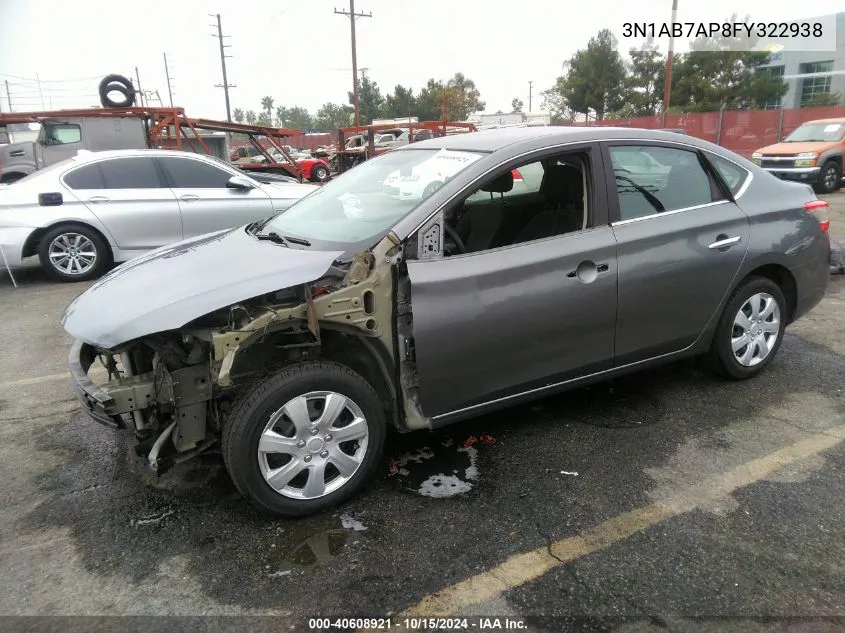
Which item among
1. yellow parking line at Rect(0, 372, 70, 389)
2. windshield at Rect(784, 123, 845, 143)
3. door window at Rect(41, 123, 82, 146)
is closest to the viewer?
yellow parking line at Rect(0, 372, 70, 389)

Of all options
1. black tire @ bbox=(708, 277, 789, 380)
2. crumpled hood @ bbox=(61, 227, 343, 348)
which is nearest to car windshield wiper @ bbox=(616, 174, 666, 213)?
black tire @ bbox=(708, 277, 789, 380)

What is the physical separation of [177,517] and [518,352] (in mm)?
1774

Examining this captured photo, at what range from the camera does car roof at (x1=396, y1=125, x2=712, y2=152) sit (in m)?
3.34

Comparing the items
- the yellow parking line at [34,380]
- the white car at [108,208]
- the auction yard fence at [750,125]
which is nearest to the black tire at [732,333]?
the yellow parking line at [34,380]

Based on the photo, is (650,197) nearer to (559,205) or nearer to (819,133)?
(559,205)

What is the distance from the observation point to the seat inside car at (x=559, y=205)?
338 cm

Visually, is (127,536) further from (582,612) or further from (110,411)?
(582,612)

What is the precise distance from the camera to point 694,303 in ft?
11.8

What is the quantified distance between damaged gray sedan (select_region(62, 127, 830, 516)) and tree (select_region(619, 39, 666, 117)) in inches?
1622

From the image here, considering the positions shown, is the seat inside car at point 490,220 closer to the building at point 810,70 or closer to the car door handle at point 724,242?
the car door handle at point 724,242

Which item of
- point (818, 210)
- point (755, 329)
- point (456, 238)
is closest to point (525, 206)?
point (456, 238)

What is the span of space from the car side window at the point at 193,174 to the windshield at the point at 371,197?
424 centimetres

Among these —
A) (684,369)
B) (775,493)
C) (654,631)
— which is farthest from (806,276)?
(654,631)

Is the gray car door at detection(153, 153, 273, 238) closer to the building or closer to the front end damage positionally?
the front end damage
